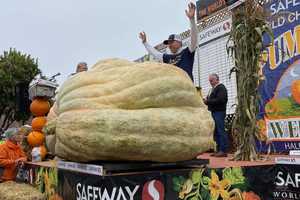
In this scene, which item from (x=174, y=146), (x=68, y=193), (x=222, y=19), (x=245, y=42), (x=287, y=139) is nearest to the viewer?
(x=174, y=146)

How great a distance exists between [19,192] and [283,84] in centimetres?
403

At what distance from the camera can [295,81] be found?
235 inches

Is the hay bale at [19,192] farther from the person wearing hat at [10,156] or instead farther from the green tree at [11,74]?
the green tree at [11,74]

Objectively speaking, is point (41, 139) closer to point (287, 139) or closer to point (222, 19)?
point (287, 139)

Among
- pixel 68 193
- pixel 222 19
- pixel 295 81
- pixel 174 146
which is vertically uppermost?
pixel 222 19

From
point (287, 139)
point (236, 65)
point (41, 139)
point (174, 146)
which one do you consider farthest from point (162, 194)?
point (287, 139)

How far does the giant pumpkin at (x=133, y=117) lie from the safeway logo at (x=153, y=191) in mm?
233

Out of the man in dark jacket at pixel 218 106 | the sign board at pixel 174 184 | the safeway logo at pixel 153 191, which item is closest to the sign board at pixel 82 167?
the sign board at pixel 174 184

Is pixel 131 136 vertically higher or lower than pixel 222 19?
lower

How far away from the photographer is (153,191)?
2.70m

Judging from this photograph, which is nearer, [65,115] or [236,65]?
[65,115]

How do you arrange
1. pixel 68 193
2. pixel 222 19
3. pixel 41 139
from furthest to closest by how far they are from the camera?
1. pixel 222 19
2. pixel 41 139
3. pixel 68 193

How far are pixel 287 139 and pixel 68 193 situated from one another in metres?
3.83

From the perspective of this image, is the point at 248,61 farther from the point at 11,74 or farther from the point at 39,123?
the point at 11,74
